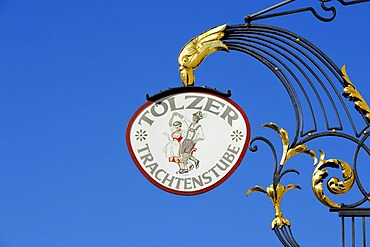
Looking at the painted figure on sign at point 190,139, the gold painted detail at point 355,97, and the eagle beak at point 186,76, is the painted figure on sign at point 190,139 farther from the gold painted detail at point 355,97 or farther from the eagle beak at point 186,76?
the gold painted detail at point 355,97

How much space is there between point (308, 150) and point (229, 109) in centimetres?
89

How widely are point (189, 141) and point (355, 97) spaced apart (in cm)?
178

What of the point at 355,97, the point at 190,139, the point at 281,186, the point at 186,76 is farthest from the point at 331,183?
the point at 186,76

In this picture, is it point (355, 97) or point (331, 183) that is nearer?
point (331, 183)

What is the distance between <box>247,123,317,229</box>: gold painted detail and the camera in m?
9.59

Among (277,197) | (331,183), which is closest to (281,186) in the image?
(277,197)

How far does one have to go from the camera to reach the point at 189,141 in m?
9.76

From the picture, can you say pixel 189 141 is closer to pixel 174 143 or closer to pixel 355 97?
pixel 174 143

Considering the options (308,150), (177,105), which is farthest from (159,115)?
(308,150)

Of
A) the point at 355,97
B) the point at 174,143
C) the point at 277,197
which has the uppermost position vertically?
the point at 355,97

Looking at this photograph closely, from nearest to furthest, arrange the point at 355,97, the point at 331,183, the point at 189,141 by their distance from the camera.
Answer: the point at 331,183
the point at 189,141
the point at 355,97

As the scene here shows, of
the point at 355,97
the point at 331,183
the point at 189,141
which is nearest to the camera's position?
the point at 331,183

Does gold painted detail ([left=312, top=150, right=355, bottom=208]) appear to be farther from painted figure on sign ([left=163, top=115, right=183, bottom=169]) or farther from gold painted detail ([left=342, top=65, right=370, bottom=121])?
painted figure on sign ([left=163, top=115, right=183, bottom=169])

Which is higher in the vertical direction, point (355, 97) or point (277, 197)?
point (355, 97)
